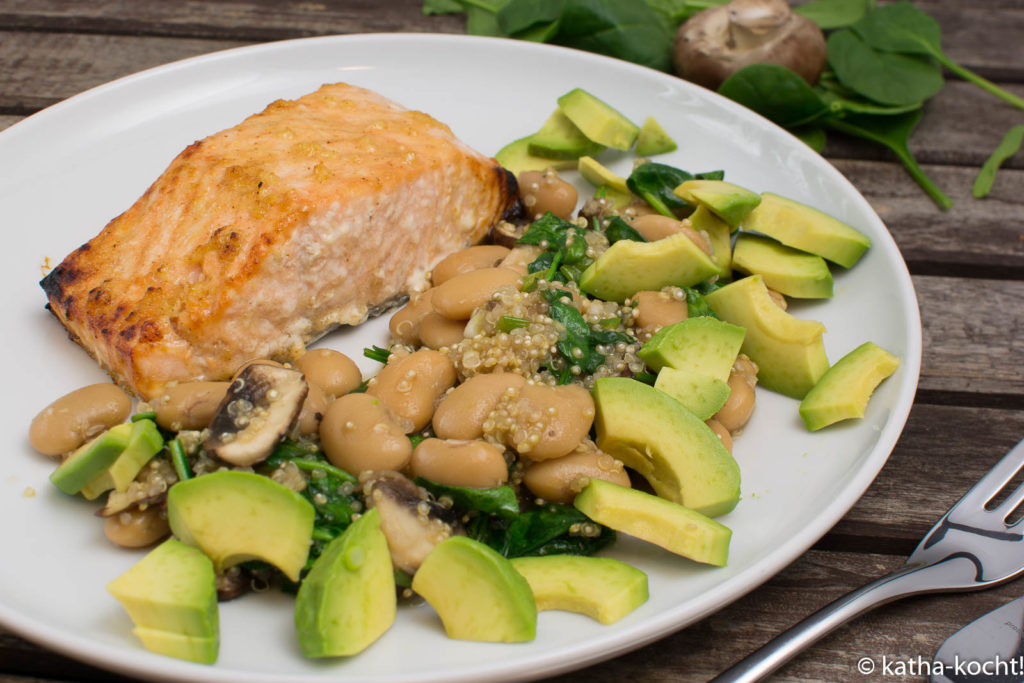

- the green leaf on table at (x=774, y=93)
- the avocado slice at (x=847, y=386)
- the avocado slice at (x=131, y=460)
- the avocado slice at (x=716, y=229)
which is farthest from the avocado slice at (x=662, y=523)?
the green leaf on table at (x=774, y=93)

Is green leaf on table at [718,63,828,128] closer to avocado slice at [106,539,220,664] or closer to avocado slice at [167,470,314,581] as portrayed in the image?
avocado slice at [167,470,314,581]

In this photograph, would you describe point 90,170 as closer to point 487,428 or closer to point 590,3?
point 487,428

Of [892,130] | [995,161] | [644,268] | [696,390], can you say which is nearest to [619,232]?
[644,268]

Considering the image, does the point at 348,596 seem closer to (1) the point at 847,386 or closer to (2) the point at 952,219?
(1) the point at 847,386

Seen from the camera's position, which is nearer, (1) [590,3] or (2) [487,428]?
(2) [487,428]

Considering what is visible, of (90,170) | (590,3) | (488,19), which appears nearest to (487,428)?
(90,170)

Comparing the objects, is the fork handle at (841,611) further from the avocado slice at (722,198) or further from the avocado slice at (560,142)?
the avocado slice at (560,142)

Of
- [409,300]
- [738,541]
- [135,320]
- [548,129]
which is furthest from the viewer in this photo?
[548,129]
